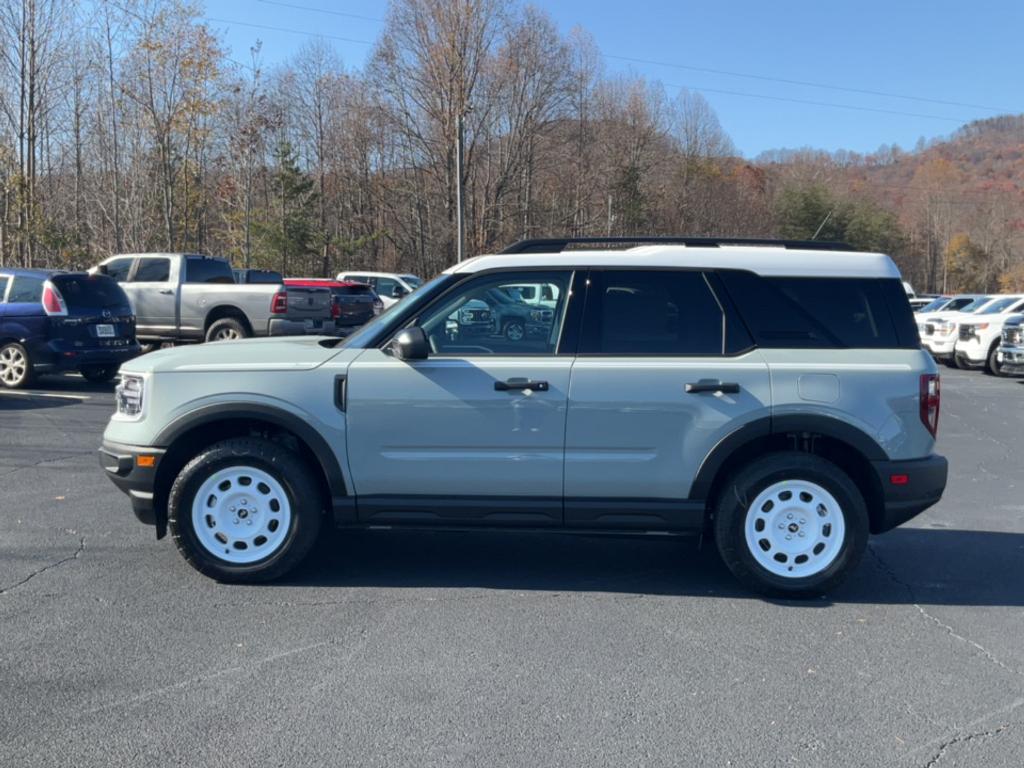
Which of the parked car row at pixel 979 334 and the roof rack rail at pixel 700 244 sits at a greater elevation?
the roof rack rail at pixel 700 244

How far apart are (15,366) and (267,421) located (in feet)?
30.9

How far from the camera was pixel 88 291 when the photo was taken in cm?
1277

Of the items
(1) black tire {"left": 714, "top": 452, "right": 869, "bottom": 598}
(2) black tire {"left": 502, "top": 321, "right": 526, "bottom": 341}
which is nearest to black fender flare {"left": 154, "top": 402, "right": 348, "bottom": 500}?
(2) black tire {"left": 502, "top": 321, "right": 526, "bottom": 341}

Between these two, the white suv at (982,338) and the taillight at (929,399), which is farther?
the white suv at (982,338)

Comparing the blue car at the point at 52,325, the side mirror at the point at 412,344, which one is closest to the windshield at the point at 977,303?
the blue car at the point at 52,325

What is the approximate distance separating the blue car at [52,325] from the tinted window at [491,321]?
9114 mm

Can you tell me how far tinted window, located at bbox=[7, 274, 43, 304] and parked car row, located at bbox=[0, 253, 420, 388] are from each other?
0.01 m

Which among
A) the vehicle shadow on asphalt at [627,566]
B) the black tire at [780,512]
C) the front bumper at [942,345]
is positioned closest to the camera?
the black tire at [780,512]

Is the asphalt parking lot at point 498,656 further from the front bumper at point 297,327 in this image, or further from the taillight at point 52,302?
the front bumper at point 297,327

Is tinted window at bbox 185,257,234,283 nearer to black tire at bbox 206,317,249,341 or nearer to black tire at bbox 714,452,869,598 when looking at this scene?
black tire at bbox 206,317,249,341

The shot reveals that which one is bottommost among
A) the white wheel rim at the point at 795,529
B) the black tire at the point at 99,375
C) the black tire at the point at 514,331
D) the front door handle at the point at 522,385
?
the white wheel rim at the point at 795,529

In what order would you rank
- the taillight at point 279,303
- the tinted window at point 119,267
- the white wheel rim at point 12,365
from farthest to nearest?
1. the tinted window at point 119,267
2. the taillight at point 279,303
3. the white wheel rim at point 12,365

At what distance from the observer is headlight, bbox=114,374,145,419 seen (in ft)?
17.3

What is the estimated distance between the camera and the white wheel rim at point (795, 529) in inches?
201
